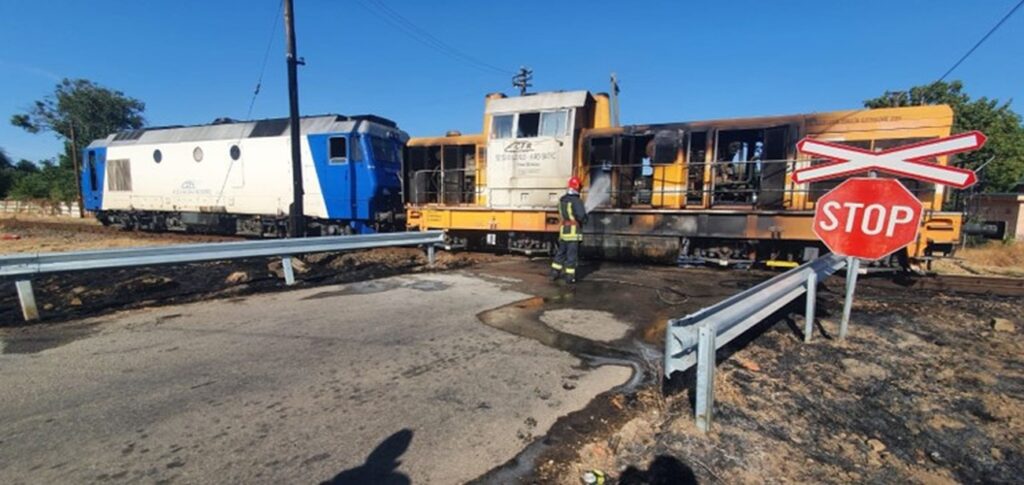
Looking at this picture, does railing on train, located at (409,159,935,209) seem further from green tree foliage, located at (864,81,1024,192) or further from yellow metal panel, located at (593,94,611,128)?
green tree foliage, located at (864,81,1024,192)

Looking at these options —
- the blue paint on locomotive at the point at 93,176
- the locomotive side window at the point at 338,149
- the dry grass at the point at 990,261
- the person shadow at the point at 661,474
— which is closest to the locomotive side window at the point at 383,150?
the locomotive side window at the point at 338,149

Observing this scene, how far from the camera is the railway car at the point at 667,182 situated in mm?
8117

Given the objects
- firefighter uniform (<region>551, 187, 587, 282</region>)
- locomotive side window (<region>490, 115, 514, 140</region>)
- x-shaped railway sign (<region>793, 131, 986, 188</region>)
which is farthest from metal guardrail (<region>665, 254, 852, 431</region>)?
locomotive side window (<region>490, 115, 514, 140</region>)

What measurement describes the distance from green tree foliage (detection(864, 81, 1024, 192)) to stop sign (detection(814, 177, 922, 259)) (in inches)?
1024

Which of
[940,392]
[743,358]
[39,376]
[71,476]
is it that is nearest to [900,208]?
[940,392]

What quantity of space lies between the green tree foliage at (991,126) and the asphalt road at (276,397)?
2903 cm

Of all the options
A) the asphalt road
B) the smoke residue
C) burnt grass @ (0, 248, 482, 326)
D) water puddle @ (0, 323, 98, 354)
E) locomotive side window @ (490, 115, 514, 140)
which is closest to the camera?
the asphalt road

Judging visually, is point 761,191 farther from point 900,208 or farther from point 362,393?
point 362,393

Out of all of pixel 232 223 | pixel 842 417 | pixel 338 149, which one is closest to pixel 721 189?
pixel 842 417

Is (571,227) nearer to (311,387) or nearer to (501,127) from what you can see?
(501,127)

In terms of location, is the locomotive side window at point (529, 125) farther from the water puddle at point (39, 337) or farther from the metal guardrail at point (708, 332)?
the water puddle at point (39, 337)

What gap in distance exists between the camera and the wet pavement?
2.49m

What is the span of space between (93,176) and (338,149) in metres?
13.4

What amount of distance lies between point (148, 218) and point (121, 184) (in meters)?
1.55
